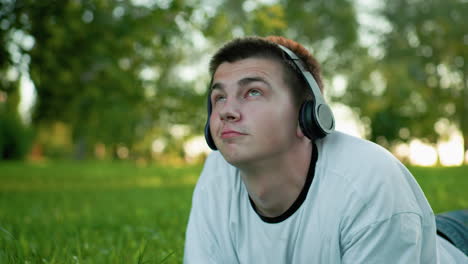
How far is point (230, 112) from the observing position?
2.29 meters

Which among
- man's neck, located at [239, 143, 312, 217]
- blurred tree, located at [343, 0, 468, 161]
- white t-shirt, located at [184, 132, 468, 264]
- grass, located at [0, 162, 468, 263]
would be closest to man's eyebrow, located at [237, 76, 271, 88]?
man's neck, located at [239, 143, 312, 217]

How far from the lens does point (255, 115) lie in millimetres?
2273

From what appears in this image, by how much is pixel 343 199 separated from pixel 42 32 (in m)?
7.08

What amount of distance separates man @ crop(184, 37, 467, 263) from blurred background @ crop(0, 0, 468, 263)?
0.79 m

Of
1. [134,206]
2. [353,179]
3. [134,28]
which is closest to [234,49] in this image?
[353,179]

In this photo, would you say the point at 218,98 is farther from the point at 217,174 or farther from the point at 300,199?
the point at 300,199

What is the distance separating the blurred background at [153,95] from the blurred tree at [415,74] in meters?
0.08

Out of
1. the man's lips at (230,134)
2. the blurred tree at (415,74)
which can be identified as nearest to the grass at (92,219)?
the man's lips at (230,134)

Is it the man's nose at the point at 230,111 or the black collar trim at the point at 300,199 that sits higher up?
the man's nose at the point at 230,111

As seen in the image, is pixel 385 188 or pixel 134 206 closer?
pixel 385 188

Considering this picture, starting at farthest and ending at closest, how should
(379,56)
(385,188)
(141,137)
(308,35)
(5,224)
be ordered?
(141,137) < (379,56) < (308,35) < (5,224) < (385,188)

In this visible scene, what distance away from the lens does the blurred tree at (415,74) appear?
2450 cm

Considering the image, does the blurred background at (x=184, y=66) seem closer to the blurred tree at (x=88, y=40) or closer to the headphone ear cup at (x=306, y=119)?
the blurred tree at (x=88, y=40)

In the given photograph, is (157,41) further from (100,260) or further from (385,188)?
(385,188)
